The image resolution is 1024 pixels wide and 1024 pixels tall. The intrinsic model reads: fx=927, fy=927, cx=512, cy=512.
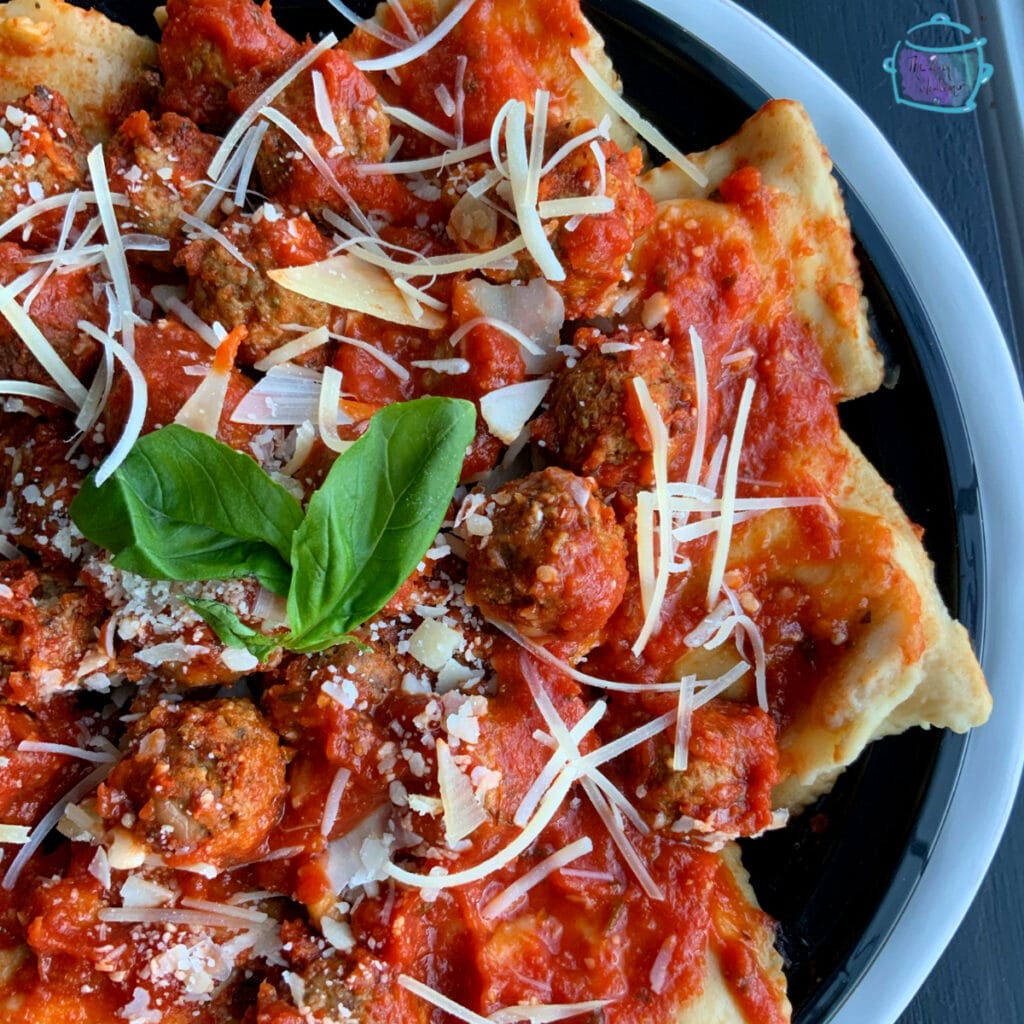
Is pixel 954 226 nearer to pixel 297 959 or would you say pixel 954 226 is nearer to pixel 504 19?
pixel 504 19

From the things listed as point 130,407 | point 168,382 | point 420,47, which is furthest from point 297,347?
point 420,47

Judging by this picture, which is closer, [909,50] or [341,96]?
[341,96]

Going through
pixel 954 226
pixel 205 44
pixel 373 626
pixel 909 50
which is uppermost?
pixel 909 50

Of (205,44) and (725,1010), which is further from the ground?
(205,44)

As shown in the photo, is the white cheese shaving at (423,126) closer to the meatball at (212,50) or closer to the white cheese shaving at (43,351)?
the meatball at (212,50)

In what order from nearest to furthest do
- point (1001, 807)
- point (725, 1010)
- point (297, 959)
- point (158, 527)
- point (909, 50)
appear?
1. point (158, 527)
2. point (297, 959)
3. point (725, 1010)
4. point (1001, 807)
5. point (909, 50)

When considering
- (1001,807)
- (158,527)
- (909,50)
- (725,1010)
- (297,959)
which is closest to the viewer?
(158,527)

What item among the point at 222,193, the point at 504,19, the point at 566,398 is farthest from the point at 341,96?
the point at 566,398
